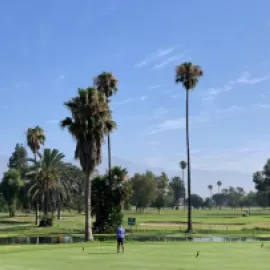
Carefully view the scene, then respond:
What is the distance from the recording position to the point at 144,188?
15588 centimetres

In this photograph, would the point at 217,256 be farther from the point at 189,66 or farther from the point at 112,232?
the point at 189,66

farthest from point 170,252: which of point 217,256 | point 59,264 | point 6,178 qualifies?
point 6,178

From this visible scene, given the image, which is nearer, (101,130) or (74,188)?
(101,130)

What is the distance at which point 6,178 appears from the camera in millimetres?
109625

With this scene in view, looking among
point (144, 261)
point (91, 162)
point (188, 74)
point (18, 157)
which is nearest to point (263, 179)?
point (18, 157)

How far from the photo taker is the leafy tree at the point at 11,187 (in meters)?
Result: 108

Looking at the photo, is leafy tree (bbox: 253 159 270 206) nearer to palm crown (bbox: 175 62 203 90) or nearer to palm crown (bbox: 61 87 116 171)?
palm crown (bbox: 175 62 203 90)

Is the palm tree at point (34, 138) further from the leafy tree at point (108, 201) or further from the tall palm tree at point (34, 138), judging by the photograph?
the leafy tree at point (108, 201)

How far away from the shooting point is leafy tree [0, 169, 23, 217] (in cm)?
10769

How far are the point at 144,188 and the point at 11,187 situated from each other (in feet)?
189

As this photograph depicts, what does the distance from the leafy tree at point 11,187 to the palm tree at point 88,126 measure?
63.9 meters

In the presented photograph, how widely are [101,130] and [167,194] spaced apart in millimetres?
138743

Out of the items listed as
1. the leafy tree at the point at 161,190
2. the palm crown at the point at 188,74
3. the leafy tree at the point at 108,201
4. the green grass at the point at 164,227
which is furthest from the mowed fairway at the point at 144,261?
the leafy tree at the point at 161,190

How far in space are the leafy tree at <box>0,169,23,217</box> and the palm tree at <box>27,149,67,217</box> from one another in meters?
29.3
